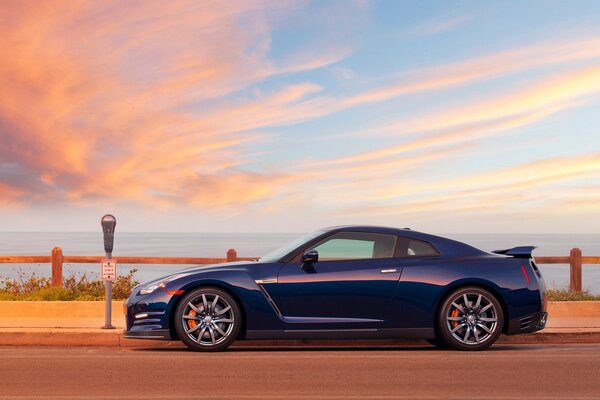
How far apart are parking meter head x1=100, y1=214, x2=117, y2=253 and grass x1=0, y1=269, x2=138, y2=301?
5070mm

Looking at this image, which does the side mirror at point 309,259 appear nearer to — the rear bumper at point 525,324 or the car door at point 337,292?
the car door at point 337,292

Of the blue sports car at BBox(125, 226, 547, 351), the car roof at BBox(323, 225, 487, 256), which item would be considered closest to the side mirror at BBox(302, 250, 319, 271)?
the blue sports car at BBox(125, 226, 547, 351)

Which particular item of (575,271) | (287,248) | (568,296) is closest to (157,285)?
(287,248)

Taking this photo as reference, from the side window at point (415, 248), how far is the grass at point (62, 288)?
27.9ft

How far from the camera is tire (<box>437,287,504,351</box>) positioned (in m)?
11.9

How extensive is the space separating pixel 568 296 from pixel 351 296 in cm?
925

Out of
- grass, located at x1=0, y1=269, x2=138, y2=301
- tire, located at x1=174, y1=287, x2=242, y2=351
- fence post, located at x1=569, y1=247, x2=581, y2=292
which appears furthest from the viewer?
fence post, located at x1=569, y1=247, x2=581, y2=292

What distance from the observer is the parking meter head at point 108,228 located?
13811 millimetres

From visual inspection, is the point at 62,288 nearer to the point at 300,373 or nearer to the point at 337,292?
the point at 337,292

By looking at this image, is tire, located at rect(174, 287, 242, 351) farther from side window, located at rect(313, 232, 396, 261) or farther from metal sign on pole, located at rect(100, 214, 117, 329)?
metal sign on pole, located at rect(100, 214, 117, 329)

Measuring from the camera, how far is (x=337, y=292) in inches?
463

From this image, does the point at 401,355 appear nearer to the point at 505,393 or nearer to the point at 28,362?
the point at 505,393

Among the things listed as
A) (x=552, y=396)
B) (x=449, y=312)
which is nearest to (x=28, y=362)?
(x=449, y=312)

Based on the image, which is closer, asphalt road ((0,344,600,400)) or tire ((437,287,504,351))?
asphalt road ((0,344,600,400))
